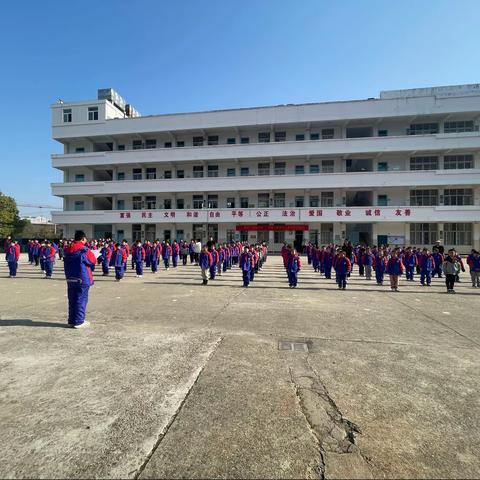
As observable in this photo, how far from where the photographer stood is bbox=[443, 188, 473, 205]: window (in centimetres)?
3241

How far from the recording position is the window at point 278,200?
35719 mm

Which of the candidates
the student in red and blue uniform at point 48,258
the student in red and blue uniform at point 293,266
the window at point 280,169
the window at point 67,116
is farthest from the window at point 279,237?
the window at point 67,116

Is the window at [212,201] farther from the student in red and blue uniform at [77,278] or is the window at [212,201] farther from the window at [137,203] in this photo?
the student in red and blue uniform at [77,278]

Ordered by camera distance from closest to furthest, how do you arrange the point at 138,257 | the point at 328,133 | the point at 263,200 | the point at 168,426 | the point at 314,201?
the point at 168,426 < the point at 138,257 < the point at 314,201 < the point at 328,133 < the point at 263,200

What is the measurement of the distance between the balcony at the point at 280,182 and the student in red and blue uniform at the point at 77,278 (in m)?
29.4

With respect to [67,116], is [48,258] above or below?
below

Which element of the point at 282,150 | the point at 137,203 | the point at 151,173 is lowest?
the point at 137,203

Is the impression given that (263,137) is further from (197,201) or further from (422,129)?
(422,129)

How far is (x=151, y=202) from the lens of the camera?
39031 millimetres

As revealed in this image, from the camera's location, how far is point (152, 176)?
127 ft

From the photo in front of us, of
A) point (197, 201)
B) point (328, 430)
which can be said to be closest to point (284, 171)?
point (197, 201)

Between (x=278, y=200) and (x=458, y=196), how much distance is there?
1938 centimetres

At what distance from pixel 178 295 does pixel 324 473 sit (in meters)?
7.71

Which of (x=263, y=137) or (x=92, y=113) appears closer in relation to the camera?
(x=263, y=137)
